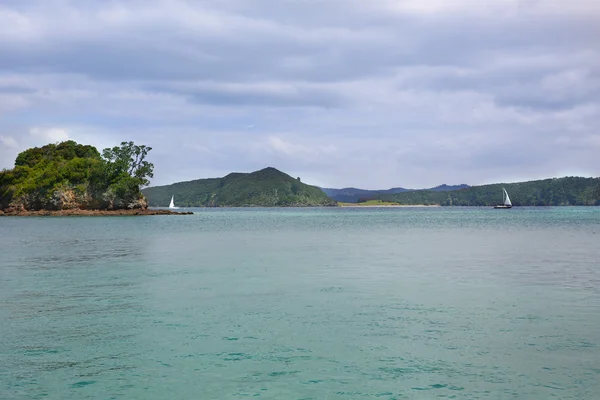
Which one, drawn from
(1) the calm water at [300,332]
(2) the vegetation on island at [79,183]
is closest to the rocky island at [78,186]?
(2) the vegetation on island at [79,183]

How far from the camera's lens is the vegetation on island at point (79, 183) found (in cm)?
17625

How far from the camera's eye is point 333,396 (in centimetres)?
1227

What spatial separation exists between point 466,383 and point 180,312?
1224 cm

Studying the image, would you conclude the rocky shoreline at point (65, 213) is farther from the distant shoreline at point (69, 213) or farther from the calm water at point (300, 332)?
the calm water at point (300, 332)

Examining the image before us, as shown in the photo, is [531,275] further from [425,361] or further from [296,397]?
[296,397]

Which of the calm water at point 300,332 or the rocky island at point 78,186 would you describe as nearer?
the calm water at point 300,332

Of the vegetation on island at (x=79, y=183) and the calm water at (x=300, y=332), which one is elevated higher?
the vegetation on island at (x=79, y=183)

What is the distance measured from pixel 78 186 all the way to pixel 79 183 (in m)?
1.32

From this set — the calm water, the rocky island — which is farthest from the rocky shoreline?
the calm water

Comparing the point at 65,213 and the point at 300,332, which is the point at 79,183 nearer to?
the point at 65,213

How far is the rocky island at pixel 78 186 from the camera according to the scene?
17575 centimetres

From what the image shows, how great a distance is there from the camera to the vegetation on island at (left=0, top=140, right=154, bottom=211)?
17625 cm

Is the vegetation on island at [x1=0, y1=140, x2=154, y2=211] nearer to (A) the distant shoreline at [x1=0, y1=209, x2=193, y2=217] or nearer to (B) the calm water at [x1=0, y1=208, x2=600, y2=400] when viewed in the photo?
(A) the distant shoreline at [x1=0, y1=209, x2=193, y2=217]

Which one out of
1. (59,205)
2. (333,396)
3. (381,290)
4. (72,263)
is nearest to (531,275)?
(381,290)
